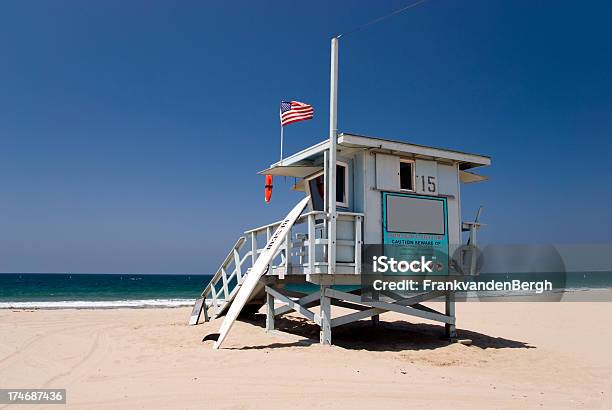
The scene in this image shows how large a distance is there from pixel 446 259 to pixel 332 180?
3536 millimetres

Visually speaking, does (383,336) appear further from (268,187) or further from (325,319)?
(268,187)

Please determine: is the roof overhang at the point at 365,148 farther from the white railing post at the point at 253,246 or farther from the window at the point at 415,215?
the white railing post at the point at 253,246

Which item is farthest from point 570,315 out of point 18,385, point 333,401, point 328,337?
point 18,385

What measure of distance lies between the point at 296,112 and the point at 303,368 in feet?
22.7

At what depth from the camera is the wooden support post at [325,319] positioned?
10484mm

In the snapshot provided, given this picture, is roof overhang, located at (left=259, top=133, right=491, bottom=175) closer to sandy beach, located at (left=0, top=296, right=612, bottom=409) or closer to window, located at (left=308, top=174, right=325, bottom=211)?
window, located at (left=308, top=174, right=325, bottom=211)

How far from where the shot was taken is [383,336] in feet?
42.8

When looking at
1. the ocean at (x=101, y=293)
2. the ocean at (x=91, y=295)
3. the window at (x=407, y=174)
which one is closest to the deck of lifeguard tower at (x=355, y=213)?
the window at (x=407, y=174)

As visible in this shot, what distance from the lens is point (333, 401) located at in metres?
6.48

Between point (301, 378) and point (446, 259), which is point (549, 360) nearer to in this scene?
point (446, 259)

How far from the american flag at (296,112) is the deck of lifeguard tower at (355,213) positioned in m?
0.97

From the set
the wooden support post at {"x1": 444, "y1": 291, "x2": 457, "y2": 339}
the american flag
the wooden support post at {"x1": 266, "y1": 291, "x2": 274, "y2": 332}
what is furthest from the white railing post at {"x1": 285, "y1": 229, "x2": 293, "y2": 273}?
the wooden support post at {"x1": 444, "y1": 291, "x2": 457, "y2": 339}

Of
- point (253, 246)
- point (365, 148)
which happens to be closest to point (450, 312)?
point (365, 148)

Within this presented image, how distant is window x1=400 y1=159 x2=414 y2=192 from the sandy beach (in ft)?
12.1
